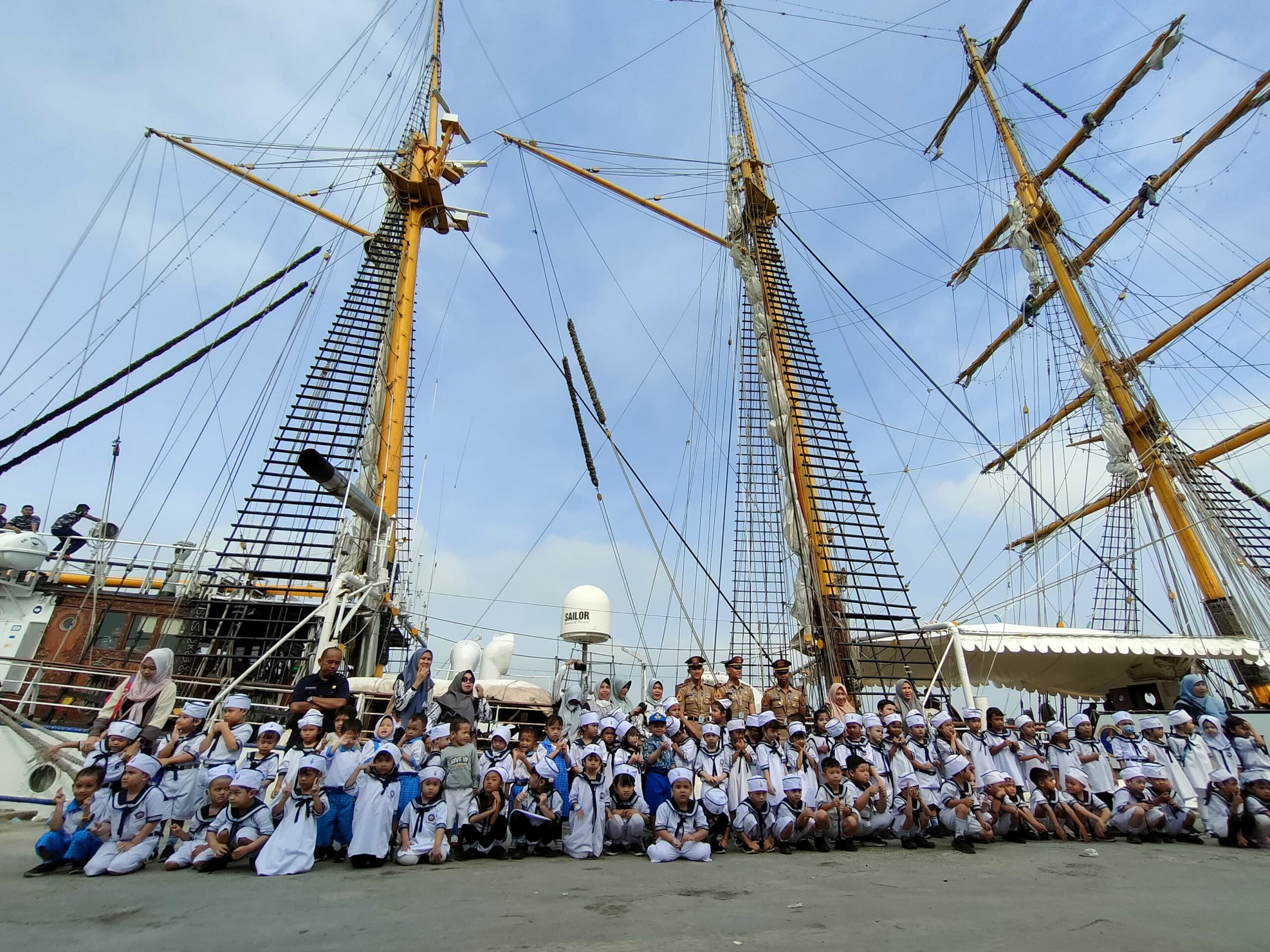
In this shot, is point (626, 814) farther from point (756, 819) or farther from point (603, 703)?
point (603, 703)

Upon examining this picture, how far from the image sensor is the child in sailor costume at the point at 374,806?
526cm

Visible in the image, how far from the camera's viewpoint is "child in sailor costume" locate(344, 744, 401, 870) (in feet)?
17.3

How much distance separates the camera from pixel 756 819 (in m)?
6.34

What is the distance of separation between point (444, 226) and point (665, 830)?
59.8ft

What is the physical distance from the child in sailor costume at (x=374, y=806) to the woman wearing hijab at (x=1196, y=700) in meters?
9.53

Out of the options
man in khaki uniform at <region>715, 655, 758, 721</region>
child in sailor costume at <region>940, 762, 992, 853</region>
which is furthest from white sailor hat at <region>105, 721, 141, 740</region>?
child in sailor costume at <region>940, 762, 992, 853</region>

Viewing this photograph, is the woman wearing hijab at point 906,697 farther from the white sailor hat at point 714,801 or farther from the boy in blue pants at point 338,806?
the boy in blue pants at point 338,806

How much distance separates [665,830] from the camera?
5.83 meters

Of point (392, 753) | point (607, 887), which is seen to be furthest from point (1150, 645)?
point (392, 753)

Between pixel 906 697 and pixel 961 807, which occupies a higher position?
pixel 906 697

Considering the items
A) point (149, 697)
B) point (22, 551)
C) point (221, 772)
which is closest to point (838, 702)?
point (221, 772)

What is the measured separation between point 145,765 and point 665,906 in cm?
429

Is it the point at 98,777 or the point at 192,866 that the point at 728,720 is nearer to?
the point at 192,866

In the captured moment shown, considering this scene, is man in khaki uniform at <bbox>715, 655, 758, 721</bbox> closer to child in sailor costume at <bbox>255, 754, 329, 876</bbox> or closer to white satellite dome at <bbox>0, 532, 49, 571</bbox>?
child in sailor costume at <bbox>255, 754, 329, 876</bbox>
